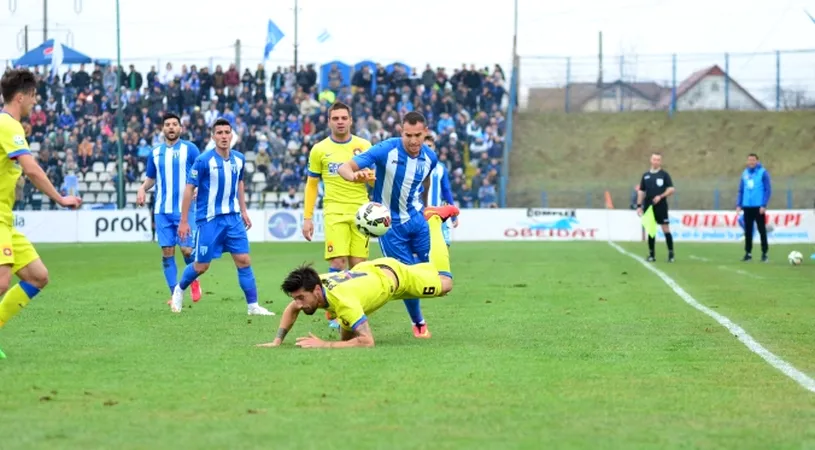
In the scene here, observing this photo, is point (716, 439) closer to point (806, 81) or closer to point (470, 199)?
point (470, 199)

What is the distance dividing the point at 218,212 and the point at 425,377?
6.04m

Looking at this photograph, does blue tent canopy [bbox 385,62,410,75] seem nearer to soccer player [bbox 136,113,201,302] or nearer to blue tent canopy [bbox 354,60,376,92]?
blue tent canopy [bbox 354,60,376,92]

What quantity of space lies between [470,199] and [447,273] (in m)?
32.3

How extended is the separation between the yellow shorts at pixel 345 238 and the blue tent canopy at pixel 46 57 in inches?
1417

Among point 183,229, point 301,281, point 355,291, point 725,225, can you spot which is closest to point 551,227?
point 725,225

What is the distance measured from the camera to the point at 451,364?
8.85m

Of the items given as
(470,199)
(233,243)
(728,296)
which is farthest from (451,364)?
(470,199)

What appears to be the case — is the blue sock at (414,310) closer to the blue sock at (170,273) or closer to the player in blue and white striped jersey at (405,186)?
the player in blue and white striped jersey at (405,186)

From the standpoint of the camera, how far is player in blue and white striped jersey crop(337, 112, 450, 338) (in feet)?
35.9

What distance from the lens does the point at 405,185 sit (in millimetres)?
11156

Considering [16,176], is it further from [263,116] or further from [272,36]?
[272,36]

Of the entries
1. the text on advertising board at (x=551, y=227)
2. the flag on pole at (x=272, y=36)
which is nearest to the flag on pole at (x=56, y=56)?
the flag on pole at (x=272, y=36)

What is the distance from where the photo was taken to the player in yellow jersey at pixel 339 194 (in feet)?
41.2

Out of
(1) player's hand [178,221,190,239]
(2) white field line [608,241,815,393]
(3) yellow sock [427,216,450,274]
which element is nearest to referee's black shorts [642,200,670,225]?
(2) white field line [608,241,815,393]
